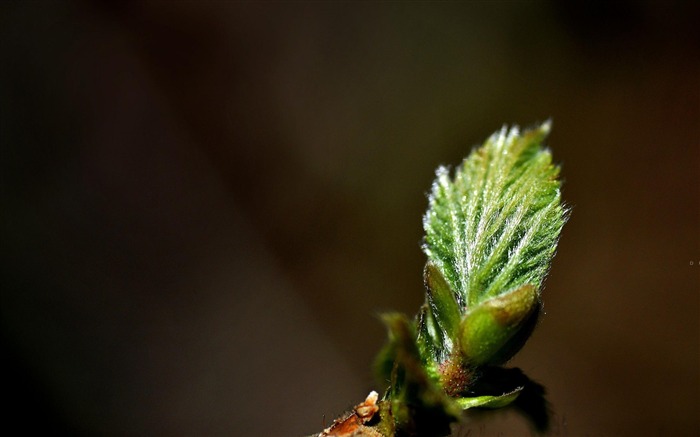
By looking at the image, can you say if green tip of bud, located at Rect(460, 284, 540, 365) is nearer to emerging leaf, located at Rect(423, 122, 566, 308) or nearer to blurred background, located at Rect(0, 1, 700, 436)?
emerging leaf, located at Rect(423, 122, 566, 308)

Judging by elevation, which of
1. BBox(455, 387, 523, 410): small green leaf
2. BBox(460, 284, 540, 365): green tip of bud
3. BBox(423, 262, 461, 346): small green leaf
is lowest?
BBox(455, 387, 523, 410): small green leaf

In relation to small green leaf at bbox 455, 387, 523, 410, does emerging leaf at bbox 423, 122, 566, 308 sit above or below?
above

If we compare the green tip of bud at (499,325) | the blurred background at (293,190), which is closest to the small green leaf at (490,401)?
the green tip of bud at (499,325)

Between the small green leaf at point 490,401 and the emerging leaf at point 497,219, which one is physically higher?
the emerging leaf at point 497,219

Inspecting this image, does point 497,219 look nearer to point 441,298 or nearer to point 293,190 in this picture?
point 441,298

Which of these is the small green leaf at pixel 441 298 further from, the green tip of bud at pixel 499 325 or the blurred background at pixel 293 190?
the blurred background at pixel 293 190

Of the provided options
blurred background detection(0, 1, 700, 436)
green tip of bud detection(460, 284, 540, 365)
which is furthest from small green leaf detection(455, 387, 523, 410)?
blurred background detection(0, 1, 700, 436)
